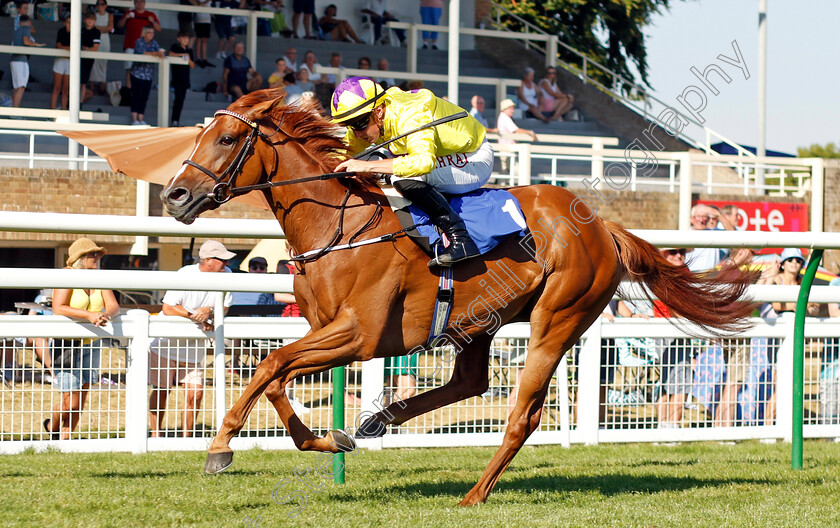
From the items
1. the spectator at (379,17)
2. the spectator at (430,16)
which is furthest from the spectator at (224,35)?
the spectator at (430,16)

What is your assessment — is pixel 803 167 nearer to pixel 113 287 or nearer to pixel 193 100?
pixel 193 100

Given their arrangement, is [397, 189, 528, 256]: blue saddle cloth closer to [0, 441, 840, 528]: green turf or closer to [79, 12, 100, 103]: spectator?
[0, 441, 840, 528]: green turf

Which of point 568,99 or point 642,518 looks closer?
point 642,518

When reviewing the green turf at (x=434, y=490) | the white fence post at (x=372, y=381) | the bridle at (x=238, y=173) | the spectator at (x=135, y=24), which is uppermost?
the spectator at (x=135, y=24)

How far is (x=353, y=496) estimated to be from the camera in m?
4.73

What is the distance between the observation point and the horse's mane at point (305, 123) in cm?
464

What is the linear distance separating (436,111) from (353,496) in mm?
1849

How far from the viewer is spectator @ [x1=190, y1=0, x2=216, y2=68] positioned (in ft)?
58.2

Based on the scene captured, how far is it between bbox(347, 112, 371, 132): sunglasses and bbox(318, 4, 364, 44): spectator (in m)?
16.8

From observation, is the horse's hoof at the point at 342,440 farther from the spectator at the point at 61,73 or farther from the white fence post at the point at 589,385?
the spectator at the point at 61,73

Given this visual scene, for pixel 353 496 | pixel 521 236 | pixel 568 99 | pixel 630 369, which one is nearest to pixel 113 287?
pixel 353 496

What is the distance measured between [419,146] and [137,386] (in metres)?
2.26

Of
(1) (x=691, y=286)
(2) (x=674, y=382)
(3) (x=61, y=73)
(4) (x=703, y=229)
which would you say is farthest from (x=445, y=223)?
(3) (x=61, y=73)

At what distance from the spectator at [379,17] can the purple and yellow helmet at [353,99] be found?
58.2 ft
